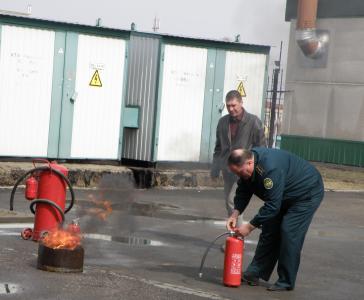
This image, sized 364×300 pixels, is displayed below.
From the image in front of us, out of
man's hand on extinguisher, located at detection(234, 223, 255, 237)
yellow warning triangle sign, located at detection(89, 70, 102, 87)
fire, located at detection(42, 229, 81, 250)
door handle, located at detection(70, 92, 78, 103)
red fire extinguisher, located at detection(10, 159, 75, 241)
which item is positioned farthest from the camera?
yellow warning triangle sign, located at detection(89, 70, 102, 87)

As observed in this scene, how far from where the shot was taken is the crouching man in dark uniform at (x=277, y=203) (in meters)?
8.24

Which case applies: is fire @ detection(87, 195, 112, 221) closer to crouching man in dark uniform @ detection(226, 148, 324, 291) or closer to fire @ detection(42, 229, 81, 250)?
fire @ detection(42, 229, 81, 250)

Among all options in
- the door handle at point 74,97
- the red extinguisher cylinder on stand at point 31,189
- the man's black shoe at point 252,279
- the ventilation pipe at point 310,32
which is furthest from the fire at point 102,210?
the ventilation pipe at point 310,32

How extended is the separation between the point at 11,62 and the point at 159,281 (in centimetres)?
875

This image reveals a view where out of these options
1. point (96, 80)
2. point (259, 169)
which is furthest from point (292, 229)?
point (96, 80)

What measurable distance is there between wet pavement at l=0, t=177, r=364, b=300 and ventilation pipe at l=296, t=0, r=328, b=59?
17597 mm

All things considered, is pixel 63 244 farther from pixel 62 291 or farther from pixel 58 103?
pixel 58 103

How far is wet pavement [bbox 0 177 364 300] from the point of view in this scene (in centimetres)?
809

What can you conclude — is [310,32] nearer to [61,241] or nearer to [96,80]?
[96,80]

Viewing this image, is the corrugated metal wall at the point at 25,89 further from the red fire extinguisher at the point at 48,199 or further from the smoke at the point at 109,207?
the red fire extinguisher at the point at 48,199

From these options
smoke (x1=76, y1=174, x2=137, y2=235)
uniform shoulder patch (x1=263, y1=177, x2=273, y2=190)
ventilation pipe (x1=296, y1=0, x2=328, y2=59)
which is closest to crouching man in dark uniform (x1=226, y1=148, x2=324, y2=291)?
uniform shoulder patch (x1=263, y1=177, x2=273, y2=190)

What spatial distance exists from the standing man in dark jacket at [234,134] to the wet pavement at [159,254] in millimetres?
871

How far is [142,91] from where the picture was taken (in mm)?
18328

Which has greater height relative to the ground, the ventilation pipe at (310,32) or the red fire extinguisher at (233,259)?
the ventilation pipe at (310,32)
